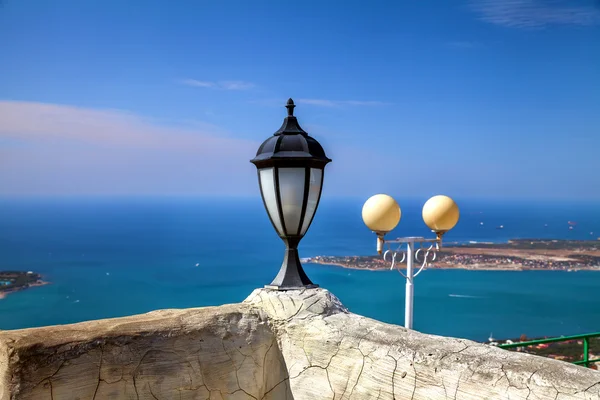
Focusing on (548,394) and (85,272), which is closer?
(548,394)

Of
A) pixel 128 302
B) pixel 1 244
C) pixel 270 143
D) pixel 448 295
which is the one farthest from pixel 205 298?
pixel 270 143

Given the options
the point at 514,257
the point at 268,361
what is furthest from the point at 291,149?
the point at 514,257

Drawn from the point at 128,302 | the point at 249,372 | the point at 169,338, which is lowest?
the point at 128,302

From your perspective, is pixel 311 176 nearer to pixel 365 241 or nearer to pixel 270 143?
pixel 270 143

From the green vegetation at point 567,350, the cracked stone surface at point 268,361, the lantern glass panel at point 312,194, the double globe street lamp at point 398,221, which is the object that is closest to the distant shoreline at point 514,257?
the green vegetation at point 567,350

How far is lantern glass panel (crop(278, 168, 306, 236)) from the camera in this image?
3.42 metres

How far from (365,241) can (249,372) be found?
7968cm

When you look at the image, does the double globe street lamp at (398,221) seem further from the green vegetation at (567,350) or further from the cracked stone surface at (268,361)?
the cracked stone surface at (268,361)

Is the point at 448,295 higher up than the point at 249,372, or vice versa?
the point at 249,372

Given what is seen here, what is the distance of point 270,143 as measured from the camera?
3514mm

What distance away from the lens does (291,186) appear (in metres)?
3.44

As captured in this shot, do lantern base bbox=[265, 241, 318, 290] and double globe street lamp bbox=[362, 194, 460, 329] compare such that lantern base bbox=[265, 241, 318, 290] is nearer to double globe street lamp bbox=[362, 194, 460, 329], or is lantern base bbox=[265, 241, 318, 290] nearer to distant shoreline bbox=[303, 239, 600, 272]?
double globe street lamp bbox=[362, 194, 460, 329]

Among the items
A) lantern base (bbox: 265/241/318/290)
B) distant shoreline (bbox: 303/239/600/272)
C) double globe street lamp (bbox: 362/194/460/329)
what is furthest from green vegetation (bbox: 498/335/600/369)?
distant shoreline (bbox: 303/239/600/272)

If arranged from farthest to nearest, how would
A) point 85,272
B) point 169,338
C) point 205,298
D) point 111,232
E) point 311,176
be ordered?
point 111,232, point 85,272, point 205,298, point 311,176, point 169,338
